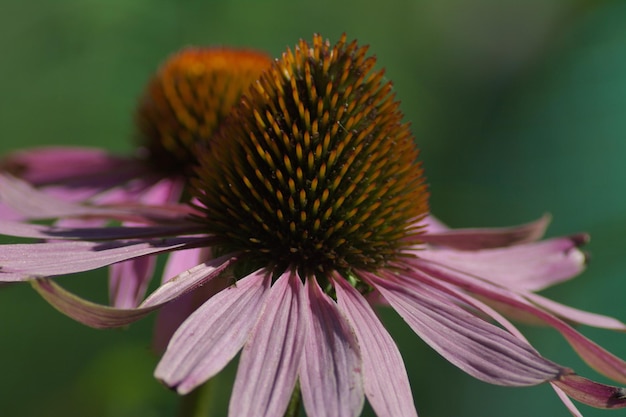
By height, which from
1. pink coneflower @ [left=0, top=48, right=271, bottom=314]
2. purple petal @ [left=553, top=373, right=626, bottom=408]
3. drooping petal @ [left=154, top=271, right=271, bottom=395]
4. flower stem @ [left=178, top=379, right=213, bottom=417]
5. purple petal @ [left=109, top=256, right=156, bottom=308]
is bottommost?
purple petal @ [left=553, top=373, right=626, bottom=408]

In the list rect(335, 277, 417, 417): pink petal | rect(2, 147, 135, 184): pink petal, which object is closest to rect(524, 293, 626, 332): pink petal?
rect(335, 277, 417, 417): pink petal

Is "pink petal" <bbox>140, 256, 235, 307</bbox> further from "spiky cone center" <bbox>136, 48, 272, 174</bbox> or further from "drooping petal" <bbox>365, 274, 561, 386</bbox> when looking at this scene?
"spiky cone center" <bbox>136, 48, 272, 174</bbox>

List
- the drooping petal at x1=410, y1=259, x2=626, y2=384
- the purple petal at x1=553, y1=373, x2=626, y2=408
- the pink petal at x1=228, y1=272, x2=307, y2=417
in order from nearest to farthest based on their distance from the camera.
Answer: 1. the pink petal at x1=228, y1=272, x2=307, y2=417
2. the purple petal at x1=553, y1=373, x2=626, y2=408
3. the drooping petal at x1=410, y1=259, x2=626, y2=384

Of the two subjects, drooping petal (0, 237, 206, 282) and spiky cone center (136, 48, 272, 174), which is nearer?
drooping petal (0, 237, 206, 282)

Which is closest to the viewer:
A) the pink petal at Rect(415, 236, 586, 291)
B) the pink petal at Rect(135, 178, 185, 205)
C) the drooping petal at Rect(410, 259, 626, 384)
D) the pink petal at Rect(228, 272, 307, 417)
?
the pink petal at Rect(228, 272, 307, 417)

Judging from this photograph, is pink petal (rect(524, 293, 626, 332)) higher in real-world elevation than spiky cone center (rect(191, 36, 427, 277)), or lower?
lower

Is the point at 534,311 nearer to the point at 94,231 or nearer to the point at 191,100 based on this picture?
the point at 94,231

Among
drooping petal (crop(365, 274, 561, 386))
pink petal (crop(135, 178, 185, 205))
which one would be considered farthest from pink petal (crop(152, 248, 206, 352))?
drooping petal (crop(365, 274, 561, 386))
